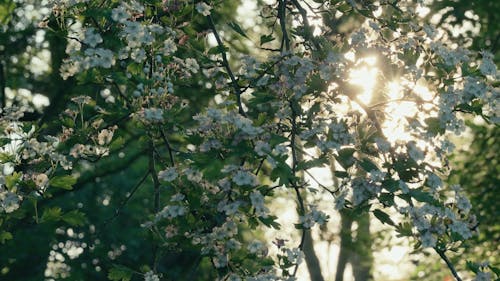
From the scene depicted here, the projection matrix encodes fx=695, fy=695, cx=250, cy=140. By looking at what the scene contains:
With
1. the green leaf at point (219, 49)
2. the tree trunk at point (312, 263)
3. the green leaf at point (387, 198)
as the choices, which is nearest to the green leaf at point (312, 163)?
the green leaf at point (387, 198)

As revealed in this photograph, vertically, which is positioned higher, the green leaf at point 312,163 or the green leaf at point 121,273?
the green leaf at point 312,163

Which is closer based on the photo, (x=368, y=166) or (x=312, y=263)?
(x=368, y=166)

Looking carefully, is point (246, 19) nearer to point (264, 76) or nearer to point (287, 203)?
point (287, 203)

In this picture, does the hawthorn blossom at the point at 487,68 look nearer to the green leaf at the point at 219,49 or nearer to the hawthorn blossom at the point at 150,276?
the green leaf at the point at 219,49

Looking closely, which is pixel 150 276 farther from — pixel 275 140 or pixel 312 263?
pixel 312 263

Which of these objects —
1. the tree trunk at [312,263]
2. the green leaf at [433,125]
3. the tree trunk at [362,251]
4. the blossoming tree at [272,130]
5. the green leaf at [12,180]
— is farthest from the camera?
the tree trunk at [312,263]

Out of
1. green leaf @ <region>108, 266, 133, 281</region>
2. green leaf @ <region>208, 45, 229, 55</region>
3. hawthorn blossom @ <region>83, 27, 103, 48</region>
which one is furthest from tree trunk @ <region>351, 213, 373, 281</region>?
hawthorn blossom @ <region>83, 27, 103, 48</region>

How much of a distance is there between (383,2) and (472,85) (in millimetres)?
1127

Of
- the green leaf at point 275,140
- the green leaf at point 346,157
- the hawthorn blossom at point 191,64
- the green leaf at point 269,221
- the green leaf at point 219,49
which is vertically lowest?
the green leaf at point 269,221

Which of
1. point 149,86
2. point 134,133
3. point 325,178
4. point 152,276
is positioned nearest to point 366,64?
point 149,86

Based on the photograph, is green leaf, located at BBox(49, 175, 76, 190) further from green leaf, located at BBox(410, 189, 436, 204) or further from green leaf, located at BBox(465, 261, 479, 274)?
green leaf, located at BBox(465, 261, 479, 274)

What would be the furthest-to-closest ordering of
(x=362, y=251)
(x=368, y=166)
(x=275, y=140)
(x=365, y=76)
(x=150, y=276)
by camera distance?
(x=362, y=251)
(x=150, y=276)
(x=365, y=76)
(x=368, y=166)
(x=275, y=140)

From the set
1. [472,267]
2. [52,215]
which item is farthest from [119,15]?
[472,267]

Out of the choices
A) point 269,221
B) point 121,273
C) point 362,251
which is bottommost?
point 121,273
